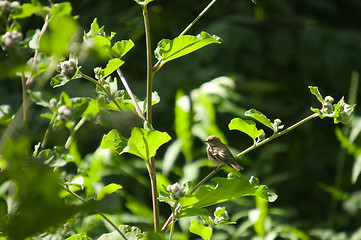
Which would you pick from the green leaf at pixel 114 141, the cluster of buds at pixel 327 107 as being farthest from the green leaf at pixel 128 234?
the cluster of buds at pixel 327 107

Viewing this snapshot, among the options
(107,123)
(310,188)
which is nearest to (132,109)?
(107,123)

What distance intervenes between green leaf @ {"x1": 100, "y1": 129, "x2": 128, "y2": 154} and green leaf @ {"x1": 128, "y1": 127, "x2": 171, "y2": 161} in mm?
37

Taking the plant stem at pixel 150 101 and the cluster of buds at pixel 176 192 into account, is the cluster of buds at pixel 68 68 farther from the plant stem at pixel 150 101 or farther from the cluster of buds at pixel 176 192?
the cluster of buds at pixel 176 192

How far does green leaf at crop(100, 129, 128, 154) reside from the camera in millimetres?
810

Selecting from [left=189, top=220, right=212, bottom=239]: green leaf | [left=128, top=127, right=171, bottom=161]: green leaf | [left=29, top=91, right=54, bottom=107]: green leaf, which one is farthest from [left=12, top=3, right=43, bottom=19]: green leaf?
[left=189, top=220, right=212, bottom=239]: green leaf

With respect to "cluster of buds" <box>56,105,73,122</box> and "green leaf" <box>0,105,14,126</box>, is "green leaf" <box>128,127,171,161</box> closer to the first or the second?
"cluster of buds" <box>56,105,73,122</box>

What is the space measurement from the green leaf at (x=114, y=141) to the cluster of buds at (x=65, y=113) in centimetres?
13

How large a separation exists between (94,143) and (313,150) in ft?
4.59

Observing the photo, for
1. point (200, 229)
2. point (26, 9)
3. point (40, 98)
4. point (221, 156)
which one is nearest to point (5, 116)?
point (40, 98)

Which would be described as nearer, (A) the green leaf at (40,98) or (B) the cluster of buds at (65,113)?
(B) the cluster of buds at (65,113)

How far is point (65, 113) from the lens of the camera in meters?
0.91

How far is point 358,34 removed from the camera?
3008 millimetres

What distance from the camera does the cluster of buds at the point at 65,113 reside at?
916 millimetres

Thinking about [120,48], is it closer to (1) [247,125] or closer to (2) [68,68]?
(2) [68,68]
